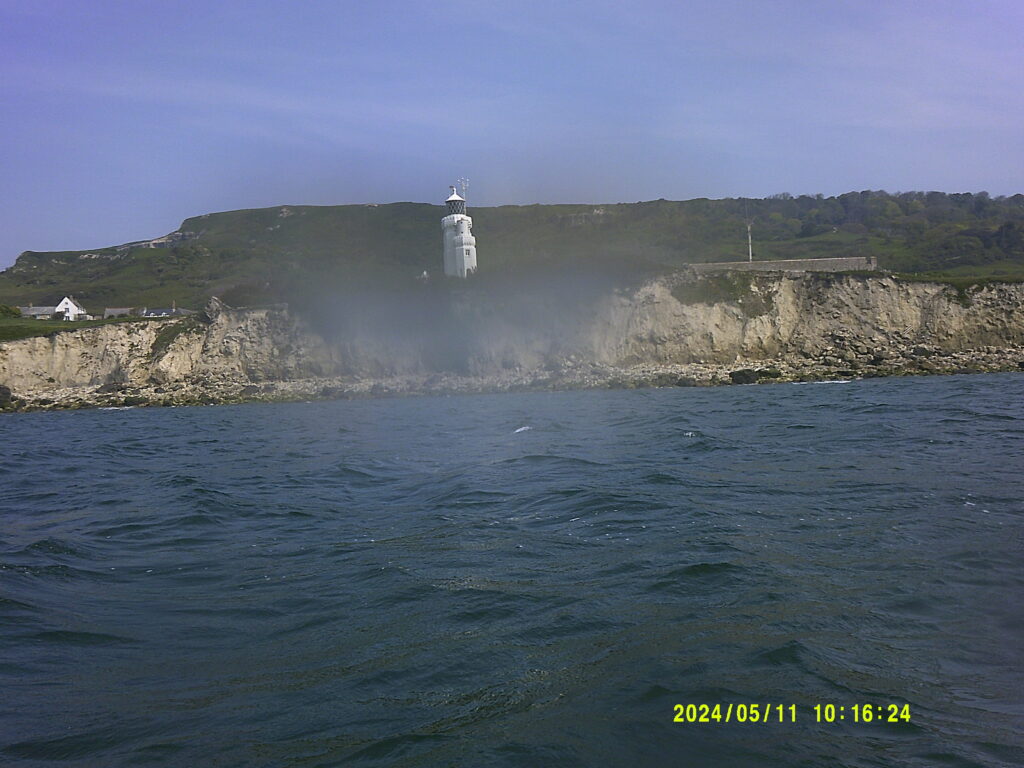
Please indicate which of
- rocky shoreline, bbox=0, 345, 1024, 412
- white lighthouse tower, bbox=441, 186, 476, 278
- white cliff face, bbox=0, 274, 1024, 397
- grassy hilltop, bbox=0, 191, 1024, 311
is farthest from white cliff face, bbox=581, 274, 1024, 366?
white lighthouse tower, bbox=441, 186, 476, 278

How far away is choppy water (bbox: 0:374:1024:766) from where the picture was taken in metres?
4.51

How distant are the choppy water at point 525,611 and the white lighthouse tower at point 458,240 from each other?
4477cm

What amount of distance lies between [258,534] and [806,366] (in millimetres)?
40395

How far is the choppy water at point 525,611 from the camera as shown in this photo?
4.51 metres

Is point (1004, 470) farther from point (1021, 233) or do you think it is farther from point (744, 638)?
point (1021, 233)

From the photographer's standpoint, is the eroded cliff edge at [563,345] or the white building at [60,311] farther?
the white building at [60,311]

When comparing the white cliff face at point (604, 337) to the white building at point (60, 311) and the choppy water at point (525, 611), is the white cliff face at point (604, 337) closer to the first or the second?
the white building at point (60, 311)

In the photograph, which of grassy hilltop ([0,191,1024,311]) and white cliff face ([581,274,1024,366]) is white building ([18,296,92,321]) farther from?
white cliff face ([581,274,1024,366])

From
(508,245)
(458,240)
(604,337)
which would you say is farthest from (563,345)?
(508,245)

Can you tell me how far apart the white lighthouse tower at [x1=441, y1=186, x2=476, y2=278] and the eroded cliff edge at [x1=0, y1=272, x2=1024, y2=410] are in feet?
18.0

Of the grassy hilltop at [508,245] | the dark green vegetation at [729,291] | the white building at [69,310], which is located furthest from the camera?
the white building at [69,310]

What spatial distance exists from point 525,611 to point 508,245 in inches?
3158

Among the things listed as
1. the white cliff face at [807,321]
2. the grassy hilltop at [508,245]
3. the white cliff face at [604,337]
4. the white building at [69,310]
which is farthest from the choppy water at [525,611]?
the white building at [69,310]

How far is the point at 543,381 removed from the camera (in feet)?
149
